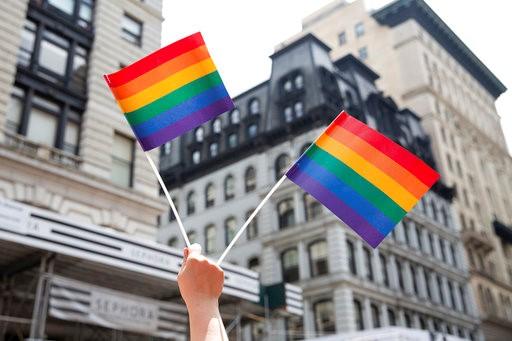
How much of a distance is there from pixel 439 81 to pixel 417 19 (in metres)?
7.11

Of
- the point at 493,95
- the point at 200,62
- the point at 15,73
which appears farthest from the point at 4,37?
the point at 493,95

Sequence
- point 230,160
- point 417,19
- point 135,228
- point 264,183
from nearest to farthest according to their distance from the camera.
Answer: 1. point 135,228
2. point 264,183
3. point 230,160
4. point 417,19

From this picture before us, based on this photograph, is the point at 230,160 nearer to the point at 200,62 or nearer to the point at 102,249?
the point at 102,249

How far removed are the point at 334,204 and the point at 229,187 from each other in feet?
121

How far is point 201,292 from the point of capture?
3236 millimetres

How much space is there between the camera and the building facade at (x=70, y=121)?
17516 millimetres

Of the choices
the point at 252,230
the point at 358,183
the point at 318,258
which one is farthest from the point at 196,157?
the point at 358,183

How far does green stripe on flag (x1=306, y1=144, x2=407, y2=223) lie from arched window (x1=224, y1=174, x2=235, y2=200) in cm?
3595

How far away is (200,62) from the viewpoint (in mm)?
6363

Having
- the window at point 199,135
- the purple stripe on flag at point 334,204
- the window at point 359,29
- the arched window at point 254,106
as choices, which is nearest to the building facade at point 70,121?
the purple stripe on flag at point 334,204

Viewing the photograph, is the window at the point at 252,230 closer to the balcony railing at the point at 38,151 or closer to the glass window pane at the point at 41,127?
the balcony railing at the point at 38,151

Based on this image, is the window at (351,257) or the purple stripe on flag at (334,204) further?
the window at (351,257)

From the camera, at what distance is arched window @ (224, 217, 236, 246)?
41.3m

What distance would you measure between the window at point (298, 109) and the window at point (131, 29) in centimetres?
1804
